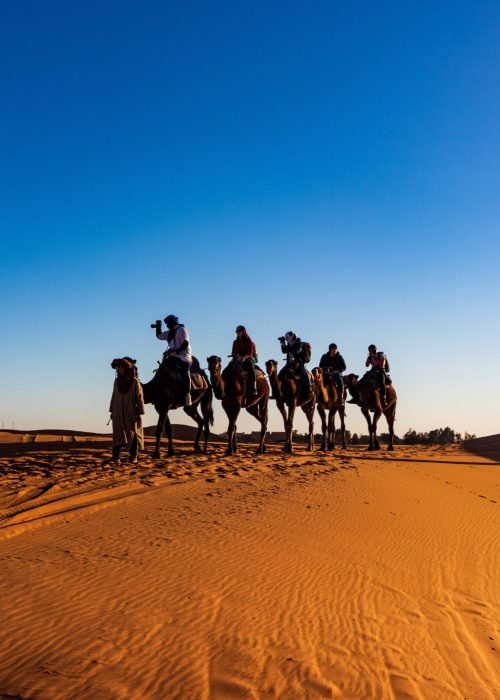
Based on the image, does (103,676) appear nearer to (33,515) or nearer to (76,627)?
(76,627)

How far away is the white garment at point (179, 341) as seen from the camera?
14.0 meters

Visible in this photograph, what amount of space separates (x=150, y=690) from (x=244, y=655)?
0.68 metres

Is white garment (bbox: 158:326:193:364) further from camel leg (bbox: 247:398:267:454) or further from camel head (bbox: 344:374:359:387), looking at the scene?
camel head (bbox: 344:374:359:387)

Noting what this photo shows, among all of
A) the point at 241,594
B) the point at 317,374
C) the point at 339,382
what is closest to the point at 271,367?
the point at 317,374

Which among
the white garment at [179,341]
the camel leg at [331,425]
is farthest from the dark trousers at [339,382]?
the white garment at [179,341]

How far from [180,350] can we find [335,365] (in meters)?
7.52

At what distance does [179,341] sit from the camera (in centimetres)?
1409

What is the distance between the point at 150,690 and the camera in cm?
307

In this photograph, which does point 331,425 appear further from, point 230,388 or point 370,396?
point 230,388

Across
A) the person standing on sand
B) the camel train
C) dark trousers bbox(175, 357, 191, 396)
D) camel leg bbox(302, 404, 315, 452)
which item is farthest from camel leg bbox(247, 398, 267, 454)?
the person standing on sand

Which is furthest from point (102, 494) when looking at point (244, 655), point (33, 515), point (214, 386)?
point (214, 386)

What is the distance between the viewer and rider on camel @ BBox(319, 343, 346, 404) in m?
20.0

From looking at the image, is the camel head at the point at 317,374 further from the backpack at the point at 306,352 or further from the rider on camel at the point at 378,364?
the rider on camel at the point at 378,364

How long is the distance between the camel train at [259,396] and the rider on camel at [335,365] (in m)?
0.18
